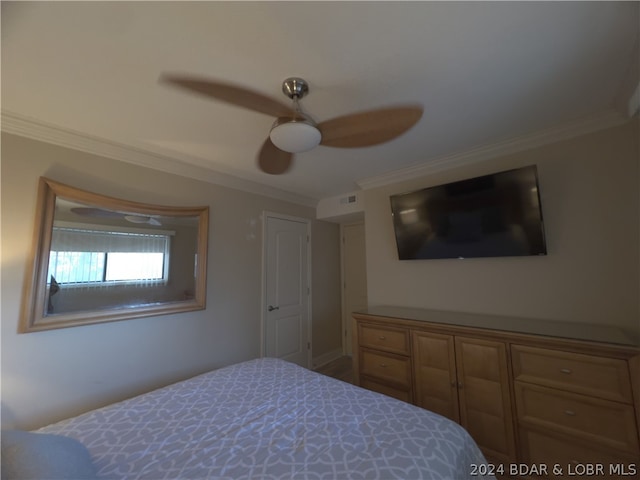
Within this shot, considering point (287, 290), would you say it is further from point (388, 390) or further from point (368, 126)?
point (368, 126)

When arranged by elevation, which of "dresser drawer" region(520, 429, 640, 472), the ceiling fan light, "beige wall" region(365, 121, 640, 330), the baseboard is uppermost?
the ceiling fan light

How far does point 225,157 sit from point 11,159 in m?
1.37

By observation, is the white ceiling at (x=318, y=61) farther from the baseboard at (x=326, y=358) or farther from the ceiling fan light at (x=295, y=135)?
the baseboard at (x=326, y=358)

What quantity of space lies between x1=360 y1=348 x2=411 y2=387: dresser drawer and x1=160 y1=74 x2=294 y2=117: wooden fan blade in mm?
2186

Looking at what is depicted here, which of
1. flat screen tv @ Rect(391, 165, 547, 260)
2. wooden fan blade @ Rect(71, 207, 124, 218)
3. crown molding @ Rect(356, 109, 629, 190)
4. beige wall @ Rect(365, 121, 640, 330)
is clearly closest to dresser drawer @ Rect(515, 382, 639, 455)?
beige wall @ Rect(365, 121, 640, 330)

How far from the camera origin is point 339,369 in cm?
367

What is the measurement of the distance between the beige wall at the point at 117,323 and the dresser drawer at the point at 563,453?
248 cm

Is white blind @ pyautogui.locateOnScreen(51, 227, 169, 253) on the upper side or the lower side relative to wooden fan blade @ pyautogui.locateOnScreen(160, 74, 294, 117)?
lower

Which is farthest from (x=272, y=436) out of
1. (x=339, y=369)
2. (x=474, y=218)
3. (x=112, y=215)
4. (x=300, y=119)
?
(x=339, y=369)

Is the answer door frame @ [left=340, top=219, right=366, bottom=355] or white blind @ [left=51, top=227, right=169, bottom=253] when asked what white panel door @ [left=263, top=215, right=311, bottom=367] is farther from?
white blind @ [left=51, top=227, right=169, bottom=253]

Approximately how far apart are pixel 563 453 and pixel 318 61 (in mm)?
2698

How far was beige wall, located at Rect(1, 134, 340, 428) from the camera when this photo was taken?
65.9 inches

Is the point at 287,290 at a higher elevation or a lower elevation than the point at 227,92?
lower

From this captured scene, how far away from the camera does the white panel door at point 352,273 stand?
418 centimetres
